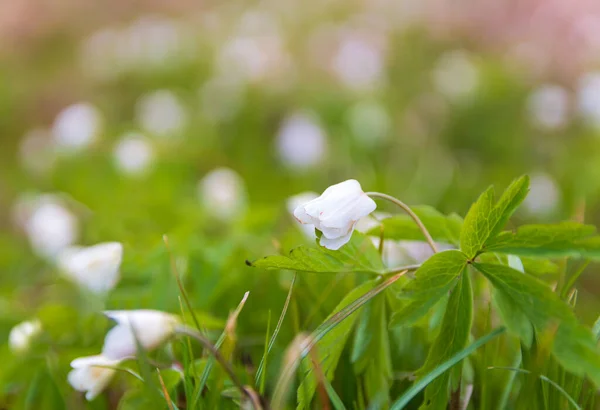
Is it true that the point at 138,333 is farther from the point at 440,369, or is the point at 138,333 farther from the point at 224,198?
the point at 224,198

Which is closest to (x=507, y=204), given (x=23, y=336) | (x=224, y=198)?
(x=23, y=336)

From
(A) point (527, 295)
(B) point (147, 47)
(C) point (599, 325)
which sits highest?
(A) point (527, 295)

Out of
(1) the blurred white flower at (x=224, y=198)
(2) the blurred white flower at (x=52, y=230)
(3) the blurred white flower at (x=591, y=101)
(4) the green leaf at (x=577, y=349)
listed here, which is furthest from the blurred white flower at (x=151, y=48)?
(4) the green leaf at (x=577, y=349)

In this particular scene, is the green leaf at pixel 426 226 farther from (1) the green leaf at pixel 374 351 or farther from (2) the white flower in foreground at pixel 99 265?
(2) the white flower in foreground at pixel 99 265

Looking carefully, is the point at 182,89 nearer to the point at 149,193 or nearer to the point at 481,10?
the point at 149,193

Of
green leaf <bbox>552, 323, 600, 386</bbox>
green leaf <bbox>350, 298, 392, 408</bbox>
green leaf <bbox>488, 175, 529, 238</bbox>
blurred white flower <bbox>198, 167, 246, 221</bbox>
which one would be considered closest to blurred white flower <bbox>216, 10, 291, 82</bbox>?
blurred white flower <bbox>198, 167, 246, 221</bbox>

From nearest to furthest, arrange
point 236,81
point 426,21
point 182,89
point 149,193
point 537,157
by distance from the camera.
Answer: point 149,193
point 537,157
point 236,81
point 182,89
point 426,21

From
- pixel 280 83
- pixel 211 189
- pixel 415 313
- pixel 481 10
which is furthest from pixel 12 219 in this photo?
pixel 481 10
